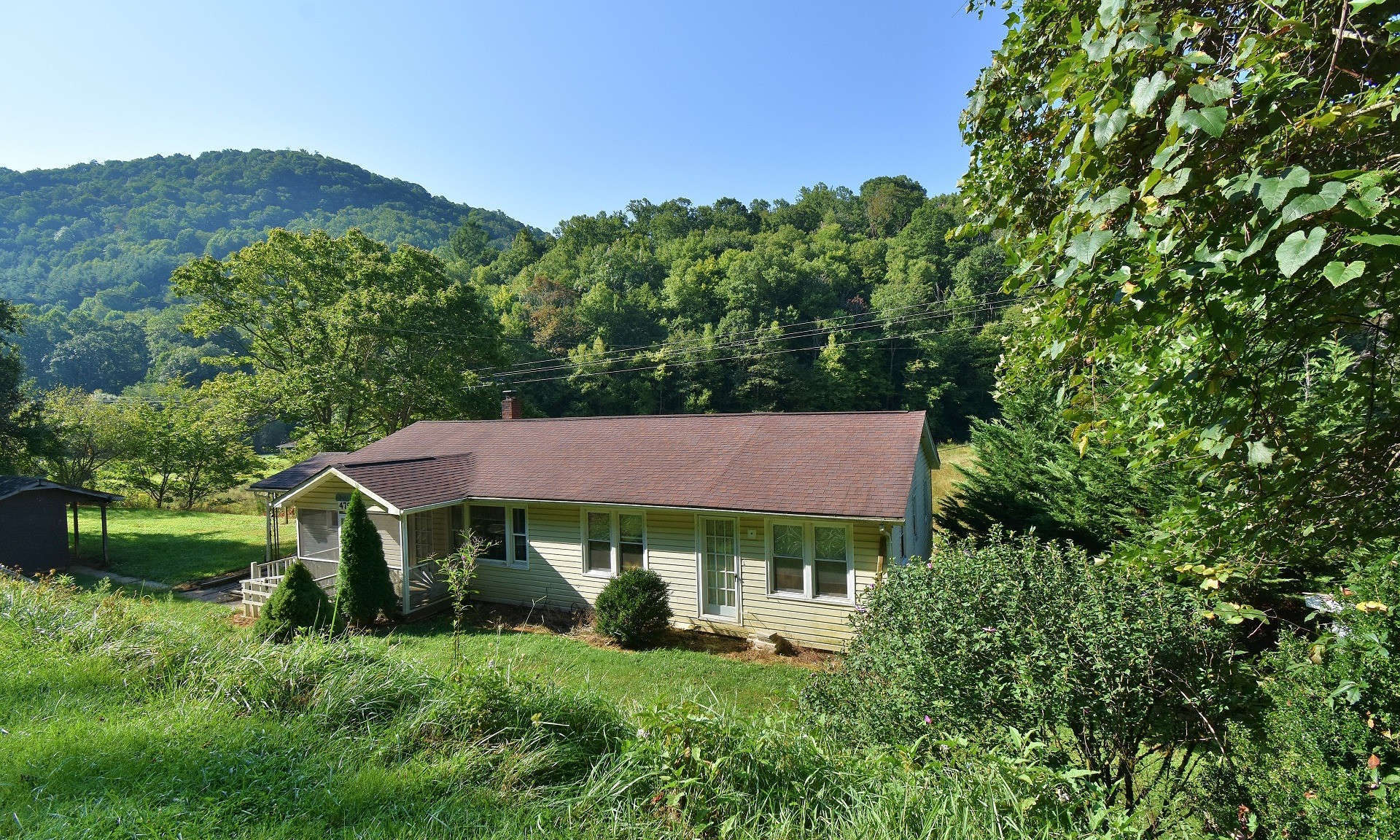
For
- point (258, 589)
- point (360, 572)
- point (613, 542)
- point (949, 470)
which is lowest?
point (258, 589)

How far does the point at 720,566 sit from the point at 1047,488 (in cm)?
709

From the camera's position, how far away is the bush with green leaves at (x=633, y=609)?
1056 cm

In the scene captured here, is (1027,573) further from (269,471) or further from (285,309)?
(269,471)

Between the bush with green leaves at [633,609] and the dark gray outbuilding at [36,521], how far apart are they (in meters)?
14.5

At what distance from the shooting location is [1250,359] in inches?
95.9

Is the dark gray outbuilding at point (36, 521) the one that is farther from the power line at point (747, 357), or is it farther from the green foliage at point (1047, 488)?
the power line at point (747, 357)

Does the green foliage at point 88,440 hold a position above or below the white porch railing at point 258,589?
above

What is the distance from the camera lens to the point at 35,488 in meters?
15.1

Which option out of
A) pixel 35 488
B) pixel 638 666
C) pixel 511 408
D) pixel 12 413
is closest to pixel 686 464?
pixel 638 666

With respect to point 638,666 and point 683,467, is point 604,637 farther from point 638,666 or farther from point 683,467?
point 683,467

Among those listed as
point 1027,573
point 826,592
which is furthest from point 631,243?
point 1027,573

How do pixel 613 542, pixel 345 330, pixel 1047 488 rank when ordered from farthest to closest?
1. pixel 345 330
2. pixel 1047 488
3. pixel 613 542

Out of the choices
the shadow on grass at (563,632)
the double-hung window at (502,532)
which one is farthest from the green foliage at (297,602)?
the double-hung window at (502,532)

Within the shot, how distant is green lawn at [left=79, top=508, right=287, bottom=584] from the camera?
635 inches
